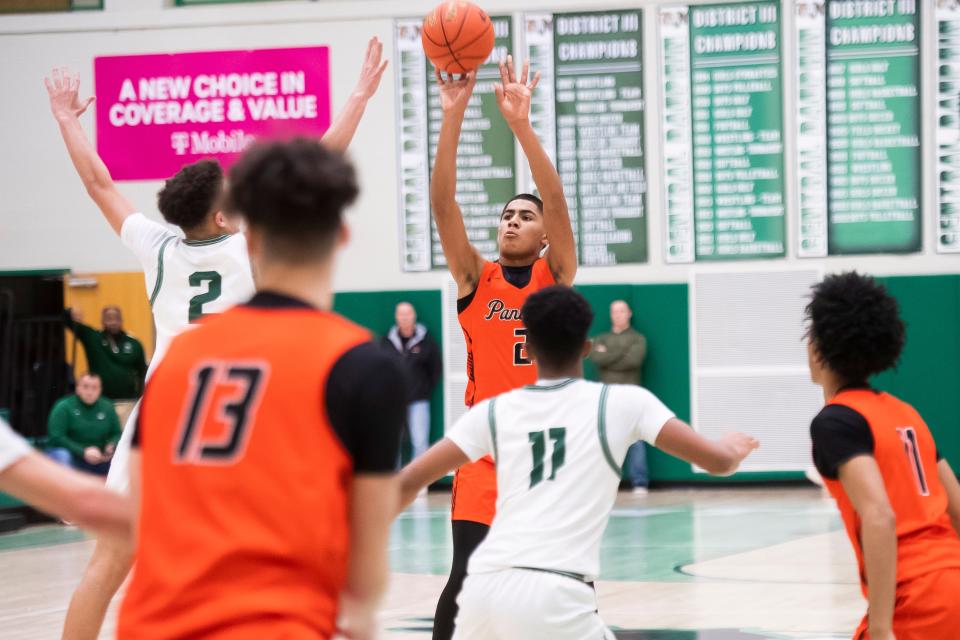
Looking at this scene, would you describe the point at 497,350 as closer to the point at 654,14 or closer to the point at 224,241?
the point at 224,241

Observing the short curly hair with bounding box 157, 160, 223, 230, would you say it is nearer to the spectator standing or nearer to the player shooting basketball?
the player shooting basketball

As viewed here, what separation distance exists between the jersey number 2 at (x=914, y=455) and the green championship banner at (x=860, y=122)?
1048 cm

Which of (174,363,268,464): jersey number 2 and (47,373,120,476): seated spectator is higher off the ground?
(174,363,268,464): jersey number 2

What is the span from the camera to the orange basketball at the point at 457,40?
5.81 meters

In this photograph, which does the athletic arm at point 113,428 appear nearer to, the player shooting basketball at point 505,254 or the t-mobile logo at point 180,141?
the t-mobile logo at point 180,141

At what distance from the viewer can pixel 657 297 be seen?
45.3ft

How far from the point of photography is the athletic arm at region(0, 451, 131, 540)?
7.59ft

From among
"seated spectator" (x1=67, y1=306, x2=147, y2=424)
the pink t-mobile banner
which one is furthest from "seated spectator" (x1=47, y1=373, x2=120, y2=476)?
the pink t-mobile banner

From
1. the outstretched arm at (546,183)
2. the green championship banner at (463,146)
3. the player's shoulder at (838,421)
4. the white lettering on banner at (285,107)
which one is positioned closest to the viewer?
the player's shoulder at (838,421)

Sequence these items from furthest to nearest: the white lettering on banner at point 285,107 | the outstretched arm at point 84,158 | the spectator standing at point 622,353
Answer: the white lettering on banner at point 285,107, the spectator standing at point 622,353, the outstretched arm at point 84,158

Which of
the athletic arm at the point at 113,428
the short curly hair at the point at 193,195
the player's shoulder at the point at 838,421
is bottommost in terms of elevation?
the athletic arm at the point at 113,428

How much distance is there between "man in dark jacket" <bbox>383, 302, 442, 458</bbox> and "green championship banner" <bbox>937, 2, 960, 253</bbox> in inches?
205

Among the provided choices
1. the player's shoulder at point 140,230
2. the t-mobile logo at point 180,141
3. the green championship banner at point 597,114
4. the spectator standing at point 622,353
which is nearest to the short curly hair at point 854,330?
the player's shoulder at point 140,230

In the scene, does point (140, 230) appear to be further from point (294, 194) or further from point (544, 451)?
point (294, 194)
